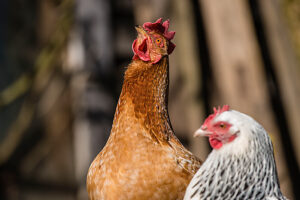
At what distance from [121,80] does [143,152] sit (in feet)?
9.06

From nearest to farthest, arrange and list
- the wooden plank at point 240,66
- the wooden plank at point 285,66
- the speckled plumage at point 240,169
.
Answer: the speckled plumage at point 240,169, the wooden plank at point 240,66, the wooden plank at point 285,66

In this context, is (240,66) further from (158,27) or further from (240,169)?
(240,169)

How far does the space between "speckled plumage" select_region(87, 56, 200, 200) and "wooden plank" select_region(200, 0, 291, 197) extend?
1.43 metres

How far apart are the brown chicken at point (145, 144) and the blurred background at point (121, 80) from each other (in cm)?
148

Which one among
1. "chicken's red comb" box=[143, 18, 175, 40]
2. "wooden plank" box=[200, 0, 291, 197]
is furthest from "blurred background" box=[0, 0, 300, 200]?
"chicken's red comb" box=[143, 18, 175, 40]

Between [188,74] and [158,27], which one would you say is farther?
[188,74]

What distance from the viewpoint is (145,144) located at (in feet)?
3.90

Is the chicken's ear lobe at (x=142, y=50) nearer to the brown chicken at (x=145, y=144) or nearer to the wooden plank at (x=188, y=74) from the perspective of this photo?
the brown chicken at (x=145, y=144)

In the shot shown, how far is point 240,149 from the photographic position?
1059 millimetres

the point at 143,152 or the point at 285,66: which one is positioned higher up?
the point at 285,66

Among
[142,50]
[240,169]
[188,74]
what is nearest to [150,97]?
[142,50]

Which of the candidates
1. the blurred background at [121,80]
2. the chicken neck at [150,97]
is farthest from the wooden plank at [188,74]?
the chicken neck at [150,97]

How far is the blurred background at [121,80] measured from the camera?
2.68m

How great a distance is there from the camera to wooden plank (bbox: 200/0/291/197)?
8.50 feet
